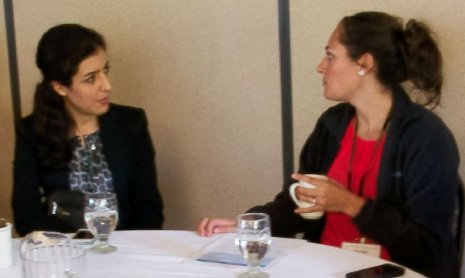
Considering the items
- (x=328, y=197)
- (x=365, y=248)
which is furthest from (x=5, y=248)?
(x=365, y=248)

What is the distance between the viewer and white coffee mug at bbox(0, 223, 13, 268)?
66.6 inches

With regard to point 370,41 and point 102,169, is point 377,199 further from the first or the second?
point 102,169

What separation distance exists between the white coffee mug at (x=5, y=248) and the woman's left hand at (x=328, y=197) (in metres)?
0.75

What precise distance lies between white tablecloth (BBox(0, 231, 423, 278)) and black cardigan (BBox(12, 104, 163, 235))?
0.75 m

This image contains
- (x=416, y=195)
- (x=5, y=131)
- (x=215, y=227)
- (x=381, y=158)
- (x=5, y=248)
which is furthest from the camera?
(x=5, y=131)

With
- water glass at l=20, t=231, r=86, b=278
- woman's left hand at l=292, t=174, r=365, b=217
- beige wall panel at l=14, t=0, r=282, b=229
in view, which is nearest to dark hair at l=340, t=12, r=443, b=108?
woman's left hand at l=292, t=174, r=365, b=217

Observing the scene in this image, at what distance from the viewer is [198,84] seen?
2996mm

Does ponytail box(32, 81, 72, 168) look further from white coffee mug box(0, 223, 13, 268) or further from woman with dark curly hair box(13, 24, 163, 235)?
white coffee mug box(0, 223, 13, 268)

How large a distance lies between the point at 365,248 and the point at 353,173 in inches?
10.2

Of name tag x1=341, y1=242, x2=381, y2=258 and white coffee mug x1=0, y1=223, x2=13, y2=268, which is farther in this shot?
name tag x1=341, y1=242, x2=381, y2=258

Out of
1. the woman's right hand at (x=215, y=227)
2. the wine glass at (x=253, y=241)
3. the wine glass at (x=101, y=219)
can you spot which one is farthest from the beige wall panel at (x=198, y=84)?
the wine glass at (x=253, y=241)

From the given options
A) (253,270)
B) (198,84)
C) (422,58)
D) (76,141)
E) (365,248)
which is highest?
(422,58)

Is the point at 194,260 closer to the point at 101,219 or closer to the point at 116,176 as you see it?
the point at 101,219

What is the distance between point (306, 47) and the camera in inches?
107
